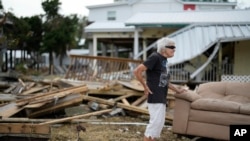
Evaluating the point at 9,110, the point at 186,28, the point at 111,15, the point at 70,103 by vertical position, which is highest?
the point at 111,15

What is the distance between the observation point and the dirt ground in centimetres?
596

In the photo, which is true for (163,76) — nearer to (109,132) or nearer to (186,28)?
(109,132)

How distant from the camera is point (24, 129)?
4.98 metres

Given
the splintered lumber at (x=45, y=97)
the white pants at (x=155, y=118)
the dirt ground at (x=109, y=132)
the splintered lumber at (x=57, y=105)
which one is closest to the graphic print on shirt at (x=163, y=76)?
the white pants at (x=155, y=118)

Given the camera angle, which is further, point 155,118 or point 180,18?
point 180,18

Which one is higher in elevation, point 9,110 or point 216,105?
point 216,105

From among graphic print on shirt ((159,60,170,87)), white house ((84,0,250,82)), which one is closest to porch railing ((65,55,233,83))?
white house ((84,0,250,82))

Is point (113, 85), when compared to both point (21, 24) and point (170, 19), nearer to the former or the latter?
point (170, 19)

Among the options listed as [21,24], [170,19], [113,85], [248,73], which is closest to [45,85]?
[113,85]

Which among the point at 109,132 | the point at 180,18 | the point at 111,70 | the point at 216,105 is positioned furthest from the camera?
the point at 180,18

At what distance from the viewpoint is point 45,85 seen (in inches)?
453

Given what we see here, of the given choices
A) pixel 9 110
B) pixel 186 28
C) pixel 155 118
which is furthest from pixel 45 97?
pixel 186 28

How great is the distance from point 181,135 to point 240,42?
21.2ft

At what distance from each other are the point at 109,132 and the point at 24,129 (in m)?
1.92
